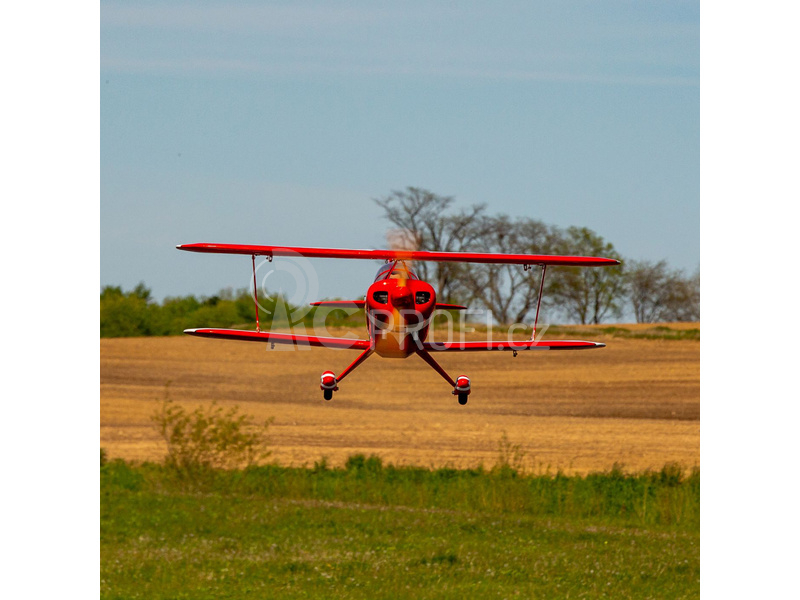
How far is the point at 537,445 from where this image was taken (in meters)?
44.2

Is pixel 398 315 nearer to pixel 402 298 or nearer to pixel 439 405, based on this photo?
pixel 402 298

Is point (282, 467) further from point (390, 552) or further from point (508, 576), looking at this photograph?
point (508, 576)

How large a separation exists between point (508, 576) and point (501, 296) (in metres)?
27.0

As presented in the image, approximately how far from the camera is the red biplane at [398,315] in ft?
14.7

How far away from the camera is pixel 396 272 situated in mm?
4980

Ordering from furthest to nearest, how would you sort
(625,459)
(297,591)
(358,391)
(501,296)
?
(358,391)
(625,459)
(297,591)
(501,296)

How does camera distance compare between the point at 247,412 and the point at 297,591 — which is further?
the point at 247,412

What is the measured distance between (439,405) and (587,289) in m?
39.5

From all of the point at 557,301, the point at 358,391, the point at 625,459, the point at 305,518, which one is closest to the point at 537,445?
the point at 625,459

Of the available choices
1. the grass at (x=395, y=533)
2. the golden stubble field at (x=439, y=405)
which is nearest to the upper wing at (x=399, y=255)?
the grass at (x=395, y=533)

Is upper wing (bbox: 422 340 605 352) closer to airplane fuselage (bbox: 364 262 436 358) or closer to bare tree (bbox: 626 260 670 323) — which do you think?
airplane fuselage (bbox: 364 262 436 358)

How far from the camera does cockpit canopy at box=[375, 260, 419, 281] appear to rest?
4938mm

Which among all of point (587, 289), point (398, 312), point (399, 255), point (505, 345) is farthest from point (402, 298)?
point (587, 289)

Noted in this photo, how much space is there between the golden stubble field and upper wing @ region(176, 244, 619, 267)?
34063 mm
